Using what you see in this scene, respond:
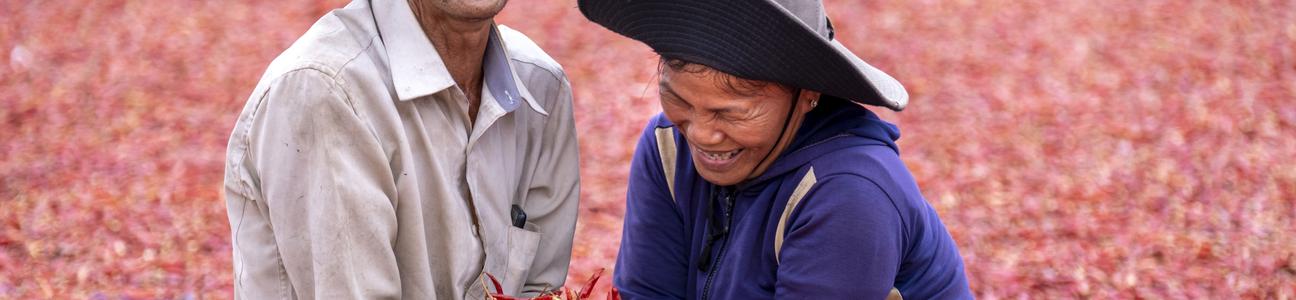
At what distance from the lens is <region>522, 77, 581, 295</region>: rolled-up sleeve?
3221 mm

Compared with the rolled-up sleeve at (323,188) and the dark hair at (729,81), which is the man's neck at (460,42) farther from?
the dark hair at (729,81)

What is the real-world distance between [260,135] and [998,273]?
3.95m

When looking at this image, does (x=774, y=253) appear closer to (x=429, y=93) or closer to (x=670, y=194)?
(x=670, y=194)

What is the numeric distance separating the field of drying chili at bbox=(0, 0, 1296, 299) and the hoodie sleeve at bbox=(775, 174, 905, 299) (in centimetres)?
320

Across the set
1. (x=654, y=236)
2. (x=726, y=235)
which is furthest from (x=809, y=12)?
(x=654, y=236)

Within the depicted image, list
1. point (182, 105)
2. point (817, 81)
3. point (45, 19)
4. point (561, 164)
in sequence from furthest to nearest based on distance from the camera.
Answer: point (45, 19) → point (182, 105) → point (561, 164) → point (817, 81)

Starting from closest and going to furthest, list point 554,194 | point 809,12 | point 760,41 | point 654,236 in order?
point 760,41 → point 809,12 → point 654,236 → point 554,194

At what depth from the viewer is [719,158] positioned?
2725 millimetres

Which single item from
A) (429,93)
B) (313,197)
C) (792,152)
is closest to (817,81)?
(792,152)

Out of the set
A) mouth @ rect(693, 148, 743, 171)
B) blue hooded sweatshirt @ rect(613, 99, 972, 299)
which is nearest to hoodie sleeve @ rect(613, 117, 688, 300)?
blue hooded sweatshirt @ rect(613, 99, 972, 299)

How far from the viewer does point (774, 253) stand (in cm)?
269

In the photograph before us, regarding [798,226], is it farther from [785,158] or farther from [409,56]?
[409,56]

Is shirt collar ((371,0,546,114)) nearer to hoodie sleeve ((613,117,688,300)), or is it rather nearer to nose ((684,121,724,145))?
hoodie sleeve ((613,117,688,300))

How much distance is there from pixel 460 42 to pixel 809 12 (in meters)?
0.79
